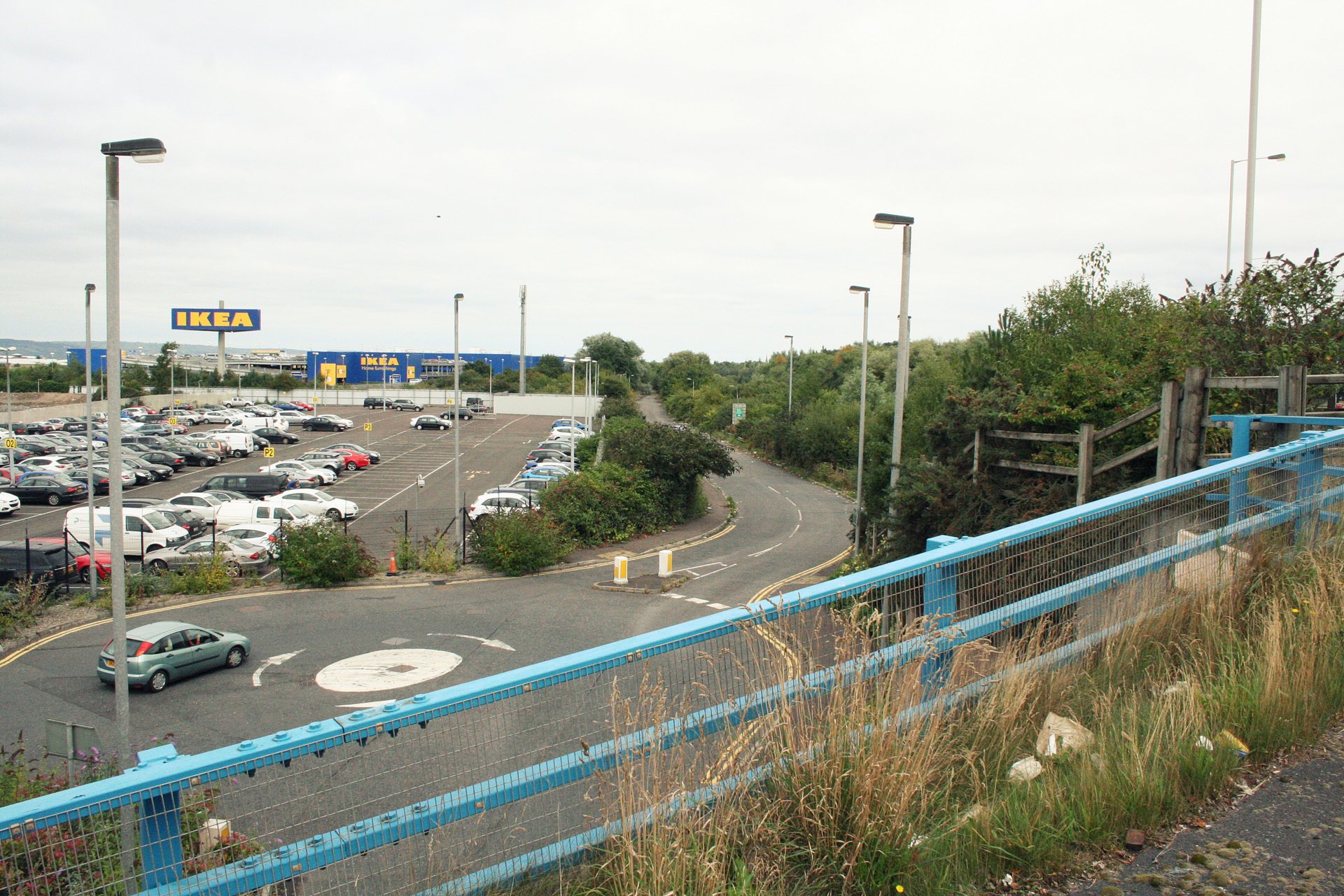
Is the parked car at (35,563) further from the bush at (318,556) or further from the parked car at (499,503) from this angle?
the parked car at (499,503)

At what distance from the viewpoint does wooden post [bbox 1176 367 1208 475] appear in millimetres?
10500

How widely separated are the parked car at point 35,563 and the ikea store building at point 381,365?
3314 inches

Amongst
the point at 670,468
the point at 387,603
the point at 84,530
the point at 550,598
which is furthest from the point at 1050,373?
the point at 84,530

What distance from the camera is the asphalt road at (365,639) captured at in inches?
538

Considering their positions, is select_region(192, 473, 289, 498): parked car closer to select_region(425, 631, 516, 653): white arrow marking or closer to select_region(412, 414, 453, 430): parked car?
select_region(425, 631, 516, 653): white arrow marking

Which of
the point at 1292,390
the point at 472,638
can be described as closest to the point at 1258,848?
the point at 1292,390

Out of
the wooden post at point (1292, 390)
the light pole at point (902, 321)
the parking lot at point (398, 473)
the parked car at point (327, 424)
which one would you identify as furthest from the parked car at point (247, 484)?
the wooden post at point (1292, 390)

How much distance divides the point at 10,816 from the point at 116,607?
869cm

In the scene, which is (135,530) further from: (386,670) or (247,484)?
(386,670)

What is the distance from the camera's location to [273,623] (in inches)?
749

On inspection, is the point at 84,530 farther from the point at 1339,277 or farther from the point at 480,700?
the point at 1339,277

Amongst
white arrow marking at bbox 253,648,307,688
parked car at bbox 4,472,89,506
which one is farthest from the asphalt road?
parked car at bbox 4,472,89,506

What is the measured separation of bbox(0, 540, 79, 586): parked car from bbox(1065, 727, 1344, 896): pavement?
24.4 meters

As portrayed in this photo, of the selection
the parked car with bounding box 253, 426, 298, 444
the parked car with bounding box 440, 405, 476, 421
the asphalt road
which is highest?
the parked car with bounding box 440, 405, 476, 421
